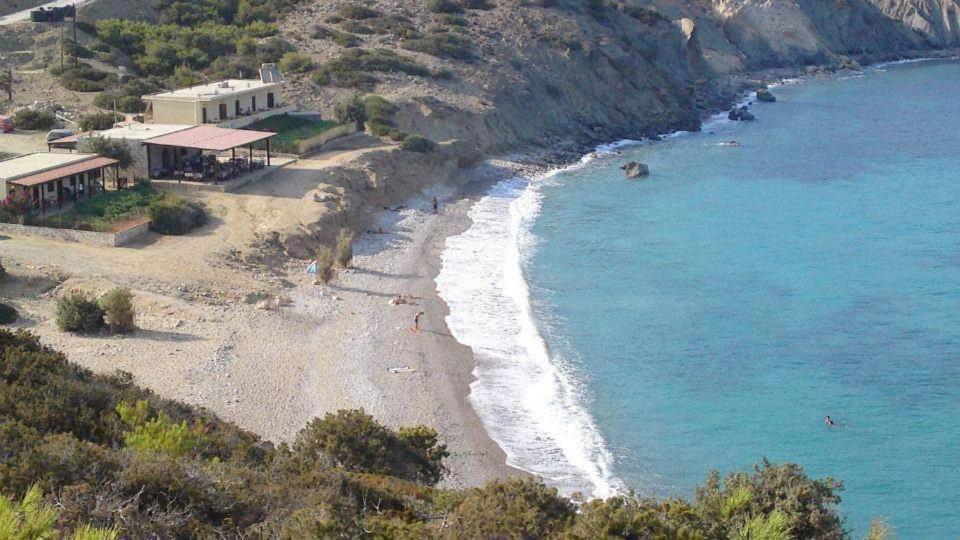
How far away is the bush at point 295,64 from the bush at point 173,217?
2073 centimetres

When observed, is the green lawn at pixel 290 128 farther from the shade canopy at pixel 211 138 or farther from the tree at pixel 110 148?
the tree at pixel 110 148

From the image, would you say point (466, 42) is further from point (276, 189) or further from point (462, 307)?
point (462, 307)

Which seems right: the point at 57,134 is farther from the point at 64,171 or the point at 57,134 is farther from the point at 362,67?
the point at 362,67

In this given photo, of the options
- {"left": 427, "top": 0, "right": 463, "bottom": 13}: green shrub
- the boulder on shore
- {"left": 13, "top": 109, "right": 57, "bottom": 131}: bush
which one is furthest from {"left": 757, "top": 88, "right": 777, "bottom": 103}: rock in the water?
{"left": 13, "top": 109, "right": 57, "bottom": 131}: bush

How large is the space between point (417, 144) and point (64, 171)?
55.5 feet

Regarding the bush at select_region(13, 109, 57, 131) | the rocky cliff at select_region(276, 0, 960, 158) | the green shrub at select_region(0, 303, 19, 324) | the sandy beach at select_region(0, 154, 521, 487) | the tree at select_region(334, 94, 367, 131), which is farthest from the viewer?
the rocky cliff at select_region(276, 0, 960, 158)

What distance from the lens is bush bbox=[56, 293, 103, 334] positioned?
26.2 metres

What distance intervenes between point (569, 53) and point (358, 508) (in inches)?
2240

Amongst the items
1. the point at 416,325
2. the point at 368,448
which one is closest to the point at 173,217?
the point at 416,325

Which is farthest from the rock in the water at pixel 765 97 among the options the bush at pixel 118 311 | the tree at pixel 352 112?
Answer: the bush at pixel 118 311

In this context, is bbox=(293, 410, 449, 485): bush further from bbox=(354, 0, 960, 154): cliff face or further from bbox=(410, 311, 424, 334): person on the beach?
bbox=(354, 0, 960, 154): cliff face

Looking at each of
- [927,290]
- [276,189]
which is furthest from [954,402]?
[276,189]

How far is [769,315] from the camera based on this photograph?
106 ft

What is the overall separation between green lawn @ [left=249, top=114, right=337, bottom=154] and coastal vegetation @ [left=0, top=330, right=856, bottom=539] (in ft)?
85.7
